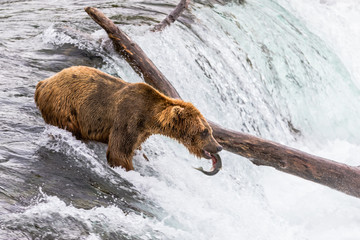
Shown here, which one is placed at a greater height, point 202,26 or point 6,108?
point 202,26

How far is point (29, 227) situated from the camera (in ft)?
9.32

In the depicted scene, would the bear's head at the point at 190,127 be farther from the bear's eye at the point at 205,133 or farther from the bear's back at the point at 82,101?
the bear's back at the point at 82,101

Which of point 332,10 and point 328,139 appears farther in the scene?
point 332,10

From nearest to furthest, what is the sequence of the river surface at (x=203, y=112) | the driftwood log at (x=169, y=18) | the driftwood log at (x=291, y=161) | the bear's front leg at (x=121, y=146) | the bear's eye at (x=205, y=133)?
the river surface at (x=203, y=112)
the bear's eye at (x=205, y=133)
the bear's front leg at (x=121, y=146)
the driftwood log at (x=291, y=161)
the driftwood log at (x=169, y=18)

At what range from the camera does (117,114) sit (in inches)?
151

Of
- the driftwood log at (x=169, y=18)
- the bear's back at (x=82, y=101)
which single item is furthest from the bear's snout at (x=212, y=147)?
the driftwood log at (x=169, y=18)

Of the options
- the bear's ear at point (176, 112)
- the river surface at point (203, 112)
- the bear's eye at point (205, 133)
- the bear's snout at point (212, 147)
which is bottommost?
the river surface at point (203, 112)

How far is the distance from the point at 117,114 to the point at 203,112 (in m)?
1.91

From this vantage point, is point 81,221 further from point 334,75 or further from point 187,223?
point 334,75

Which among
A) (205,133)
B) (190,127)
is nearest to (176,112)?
(190,127)

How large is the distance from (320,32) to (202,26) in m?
2.88

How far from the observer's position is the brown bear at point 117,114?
3711 millimetres

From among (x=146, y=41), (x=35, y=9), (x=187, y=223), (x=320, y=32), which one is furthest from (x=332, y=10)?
(x=187, y=223)

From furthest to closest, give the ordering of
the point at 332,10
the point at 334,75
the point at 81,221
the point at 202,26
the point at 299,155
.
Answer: the point at 332,10, the point at 334,75, the point at 202,26, the point at 299,155, the point at 81,221
